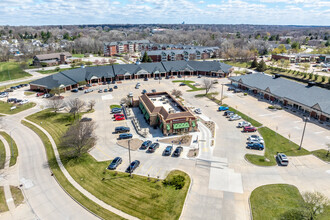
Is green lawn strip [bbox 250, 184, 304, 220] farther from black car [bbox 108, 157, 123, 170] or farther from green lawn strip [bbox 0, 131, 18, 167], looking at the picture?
green lawn strip [bbox 0, 131, 18, 167]

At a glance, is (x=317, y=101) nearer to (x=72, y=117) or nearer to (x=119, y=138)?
(x=119, y=138)

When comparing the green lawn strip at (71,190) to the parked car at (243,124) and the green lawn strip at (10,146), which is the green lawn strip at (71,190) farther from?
the parked car at (243,124)

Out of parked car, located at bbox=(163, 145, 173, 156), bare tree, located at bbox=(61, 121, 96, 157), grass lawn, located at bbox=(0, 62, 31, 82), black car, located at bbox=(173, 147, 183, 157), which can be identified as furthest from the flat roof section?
grass lawn, located at bbox=(0, 62, 31, 82)

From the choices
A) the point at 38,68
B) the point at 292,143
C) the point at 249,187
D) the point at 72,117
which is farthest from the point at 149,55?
the point at 249,187

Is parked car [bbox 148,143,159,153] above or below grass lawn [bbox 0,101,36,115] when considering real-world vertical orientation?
below

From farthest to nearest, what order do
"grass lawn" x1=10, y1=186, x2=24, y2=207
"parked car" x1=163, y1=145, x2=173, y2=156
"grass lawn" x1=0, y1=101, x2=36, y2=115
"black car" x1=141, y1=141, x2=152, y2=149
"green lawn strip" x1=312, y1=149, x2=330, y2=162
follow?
"grass lawn" x1=0, y1=101, x2=36, y2=115 < "black car" x1=141, y1=141, x2=152, y2=149 < "parked car" x1=163, y1=145, x2=173, y2=156 < "green lawn strip" x1=312, y1=149, x2=330, y2=162 < "grass lawn" x1=10, y1=186, x2=24, y2=207

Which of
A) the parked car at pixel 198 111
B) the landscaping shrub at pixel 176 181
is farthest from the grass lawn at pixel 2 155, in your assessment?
the parked car at pixel 198 111

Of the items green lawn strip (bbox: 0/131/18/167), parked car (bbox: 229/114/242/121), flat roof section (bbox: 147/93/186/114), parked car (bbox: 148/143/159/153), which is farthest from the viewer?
parked car (bbox: 229/114/242/121)

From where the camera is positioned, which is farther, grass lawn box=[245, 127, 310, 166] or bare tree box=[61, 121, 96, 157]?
bare tree box=[61, 121, 96, 157]
